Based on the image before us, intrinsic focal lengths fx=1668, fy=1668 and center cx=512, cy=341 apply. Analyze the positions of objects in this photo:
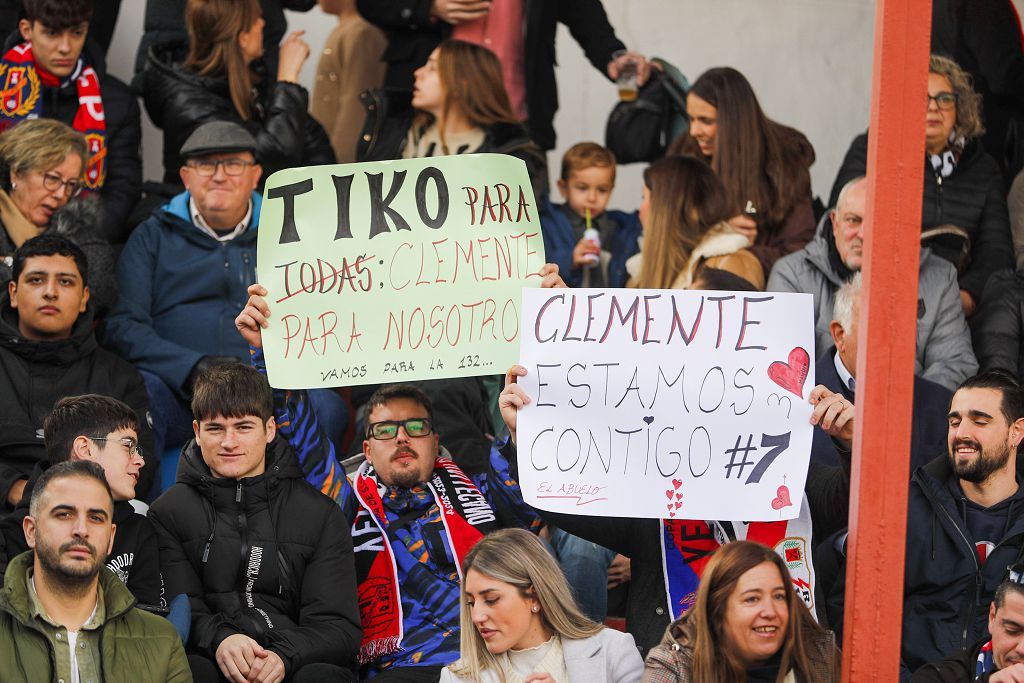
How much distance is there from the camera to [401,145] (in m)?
7.64

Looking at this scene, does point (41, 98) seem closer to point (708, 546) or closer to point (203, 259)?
point (203, 259)

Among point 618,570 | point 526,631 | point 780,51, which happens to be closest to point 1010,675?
point 526,631

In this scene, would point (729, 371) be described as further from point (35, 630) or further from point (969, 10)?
point (969, 10)

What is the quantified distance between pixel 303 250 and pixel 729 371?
4.50 feet

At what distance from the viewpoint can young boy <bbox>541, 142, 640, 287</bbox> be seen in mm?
7488

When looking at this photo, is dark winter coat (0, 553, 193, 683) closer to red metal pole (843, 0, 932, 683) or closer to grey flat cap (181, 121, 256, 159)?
red metal pole (843, 0, 932, 683)

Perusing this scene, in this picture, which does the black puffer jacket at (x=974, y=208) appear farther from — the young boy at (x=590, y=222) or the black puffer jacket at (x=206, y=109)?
the black puffer jacket at (x=206, y=109)

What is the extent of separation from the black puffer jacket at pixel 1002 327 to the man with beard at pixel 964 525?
1.33 metres

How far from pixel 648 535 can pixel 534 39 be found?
12.0 ft

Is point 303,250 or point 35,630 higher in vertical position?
point 303,250

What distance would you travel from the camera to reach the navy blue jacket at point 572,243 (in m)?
7.43

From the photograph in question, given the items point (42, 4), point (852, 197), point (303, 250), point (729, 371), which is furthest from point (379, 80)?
point (729, 371)

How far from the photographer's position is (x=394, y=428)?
223 inches

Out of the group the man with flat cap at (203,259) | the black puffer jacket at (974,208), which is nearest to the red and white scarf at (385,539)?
the man with flat cap at (203,259)
